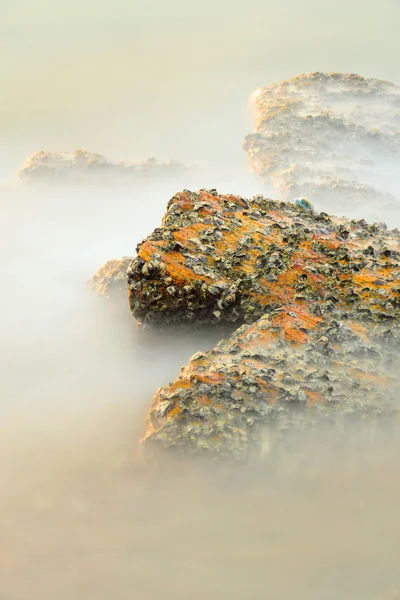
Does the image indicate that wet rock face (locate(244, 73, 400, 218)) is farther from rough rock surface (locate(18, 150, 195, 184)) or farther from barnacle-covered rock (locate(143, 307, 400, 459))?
barnacle-covered rock (locate(143, 307, 400, 459))

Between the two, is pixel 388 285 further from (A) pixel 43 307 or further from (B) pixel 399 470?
(A) pixel 43 307

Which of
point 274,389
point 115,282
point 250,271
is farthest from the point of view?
point 115,282

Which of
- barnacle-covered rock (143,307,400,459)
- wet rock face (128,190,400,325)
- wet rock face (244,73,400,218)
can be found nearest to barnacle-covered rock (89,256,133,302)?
wet rock face (128,190,400,325)

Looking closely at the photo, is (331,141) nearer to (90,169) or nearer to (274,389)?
(90,169)

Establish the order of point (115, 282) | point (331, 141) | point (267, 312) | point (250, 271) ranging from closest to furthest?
point (267, 312) → point (250, 271) → point (115, 282) → point (331, 141)

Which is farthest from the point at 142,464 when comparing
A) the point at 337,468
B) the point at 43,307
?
the point at 43,307

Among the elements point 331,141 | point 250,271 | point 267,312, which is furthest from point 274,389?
point 331,141

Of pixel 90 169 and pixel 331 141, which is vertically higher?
pixel 90 169
